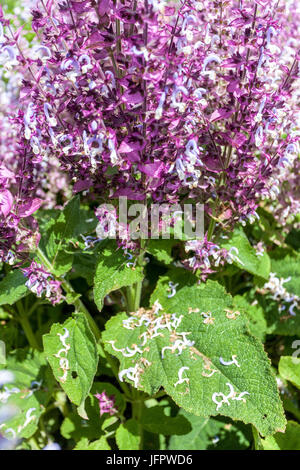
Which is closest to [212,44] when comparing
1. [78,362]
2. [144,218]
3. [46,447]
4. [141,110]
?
[141,110]

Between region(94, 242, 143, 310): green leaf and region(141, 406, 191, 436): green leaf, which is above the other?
region(94, 242, 143, 310): green leaf

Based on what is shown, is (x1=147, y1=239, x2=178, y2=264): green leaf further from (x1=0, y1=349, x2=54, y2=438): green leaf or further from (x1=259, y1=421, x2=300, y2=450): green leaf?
(x1=259, y1=421, x2=300, y2=450): green leaf

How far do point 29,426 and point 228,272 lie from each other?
0.92 metres

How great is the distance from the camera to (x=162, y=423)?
60.9 inches

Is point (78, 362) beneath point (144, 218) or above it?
beneath

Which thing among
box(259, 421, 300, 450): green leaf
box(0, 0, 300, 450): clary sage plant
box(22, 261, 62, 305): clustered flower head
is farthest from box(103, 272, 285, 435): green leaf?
box(259, 421, 300, 450): green leaf

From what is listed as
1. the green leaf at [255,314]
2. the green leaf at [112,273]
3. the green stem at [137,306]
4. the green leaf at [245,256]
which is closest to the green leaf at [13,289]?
the green leaf at [112,273]

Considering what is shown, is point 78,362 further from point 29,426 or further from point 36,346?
point 36,346

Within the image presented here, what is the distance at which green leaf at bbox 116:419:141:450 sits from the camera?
1.46 meters

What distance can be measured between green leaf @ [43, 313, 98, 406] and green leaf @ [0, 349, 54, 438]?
34cm

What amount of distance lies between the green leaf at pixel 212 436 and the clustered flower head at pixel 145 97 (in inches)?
36.2

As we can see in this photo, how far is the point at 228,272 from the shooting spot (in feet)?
5.53

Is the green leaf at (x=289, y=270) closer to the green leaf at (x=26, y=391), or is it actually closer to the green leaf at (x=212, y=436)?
the green leaf at (x=212, y=436)

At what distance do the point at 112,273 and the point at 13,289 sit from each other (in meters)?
0.33
